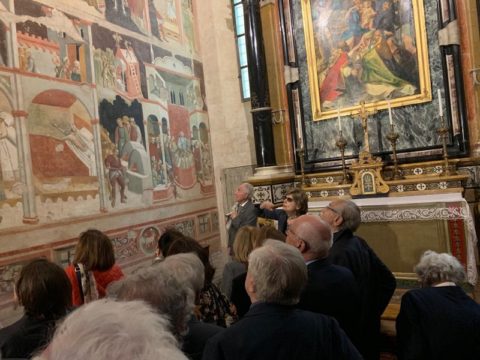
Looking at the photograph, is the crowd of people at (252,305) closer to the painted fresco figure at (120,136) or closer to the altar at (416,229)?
the altar at (416,229)

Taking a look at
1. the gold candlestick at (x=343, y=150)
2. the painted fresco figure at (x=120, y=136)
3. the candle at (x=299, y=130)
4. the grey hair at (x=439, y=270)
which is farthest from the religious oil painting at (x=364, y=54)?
the grey hair at (x=439, y=270)

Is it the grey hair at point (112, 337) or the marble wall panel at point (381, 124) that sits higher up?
the marble wall panel at point (381, 124)

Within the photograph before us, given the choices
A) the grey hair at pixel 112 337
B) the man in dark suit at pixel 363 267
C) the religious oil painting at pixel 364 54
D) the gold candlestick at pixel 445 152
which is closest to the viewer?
the grey hair at pixel 112 337

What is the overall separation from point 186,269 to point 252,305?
17.8 inches

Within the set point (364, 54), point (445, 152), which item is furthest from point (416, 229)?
point (364, 54)

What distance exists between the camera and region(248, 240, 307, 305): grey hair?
6.30 ft

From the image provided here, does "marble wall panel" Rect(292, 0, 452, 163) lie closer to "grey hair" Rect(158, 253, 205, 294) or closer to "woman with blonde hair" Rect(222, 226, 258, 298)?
"woman with blonde hair" Rect(222, 226, 258, 298)

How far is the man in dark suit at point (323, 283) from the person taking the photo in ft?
8.12

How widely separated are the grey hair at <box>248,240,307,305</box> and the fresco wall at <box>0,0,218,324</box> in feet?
16.1

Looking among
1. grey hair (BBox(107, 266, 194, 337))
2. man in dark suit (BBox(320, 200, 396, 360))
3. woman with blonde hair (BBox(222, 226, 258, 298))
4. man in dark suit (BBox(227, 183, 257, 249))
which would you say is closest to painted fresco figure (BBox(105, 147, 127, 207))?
man in dark suit (BBox(227, 183, 257, 249))

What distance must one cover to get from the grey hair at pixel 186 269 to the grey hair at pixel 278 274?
349mm

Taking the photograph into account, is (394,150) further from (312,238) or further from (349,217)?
(312,238)

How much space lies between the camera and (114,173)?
779 cm

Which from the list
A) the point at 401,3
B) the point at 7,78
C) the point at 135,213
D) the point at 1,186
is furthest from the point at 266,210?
the point at 401,3
